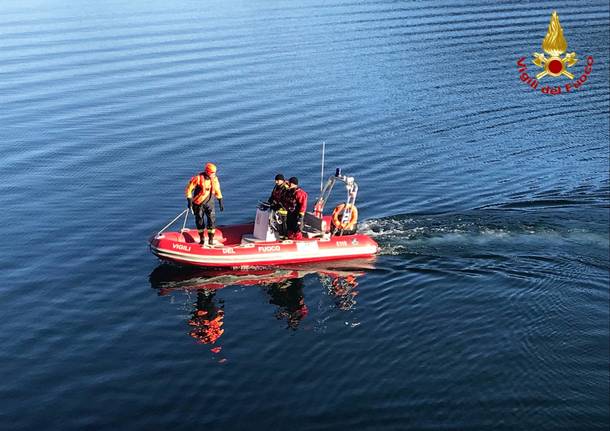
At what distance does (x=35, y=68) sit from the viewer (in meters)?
41.1

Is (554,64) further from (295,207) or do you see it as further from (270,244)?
(270,244)

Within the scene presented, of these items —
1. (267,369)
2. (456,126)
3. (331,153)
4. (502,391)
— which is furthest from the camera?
(456,126)

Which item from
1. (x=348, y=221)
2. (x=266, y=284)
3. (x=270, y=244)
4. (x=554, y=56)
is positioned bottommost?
(x=266, y=284)

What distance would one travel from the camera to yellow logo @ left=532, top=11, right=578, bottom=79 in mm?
38503

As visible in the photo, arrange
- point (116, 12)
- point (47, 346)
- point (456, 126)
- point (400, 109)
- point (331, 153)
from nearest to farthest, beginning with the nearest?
point (47, 346)
point (331, 153)
point (456, 126)
point (400, 109)
point (116, 12)

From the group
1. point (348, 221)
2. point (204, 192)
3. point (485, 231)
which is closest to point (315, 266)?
point (348, 221)

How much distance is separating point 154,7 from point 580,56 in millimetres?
29686

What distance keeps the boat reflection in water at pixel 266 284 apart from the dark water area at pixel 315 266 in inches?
2.8

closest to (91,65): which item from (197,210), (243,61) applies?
(243,61)

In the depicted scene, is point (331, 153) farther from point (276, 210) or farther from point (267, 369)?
point (267, 369)

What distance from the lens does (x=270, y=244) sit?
20.8 metres

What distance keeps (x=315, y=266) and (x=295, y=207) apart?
5.39 feet

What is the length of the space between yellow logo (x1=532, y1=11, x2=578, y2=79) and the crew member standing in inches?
816

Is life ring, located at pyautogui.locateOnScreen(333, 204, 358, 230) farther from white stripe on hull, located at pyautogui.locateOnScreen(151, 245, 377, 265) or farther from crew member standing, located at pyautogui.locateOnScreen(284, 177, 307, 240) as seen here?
crew member standing, located at pyautogui.locateOnScreen(284, 177, 307, 240)
